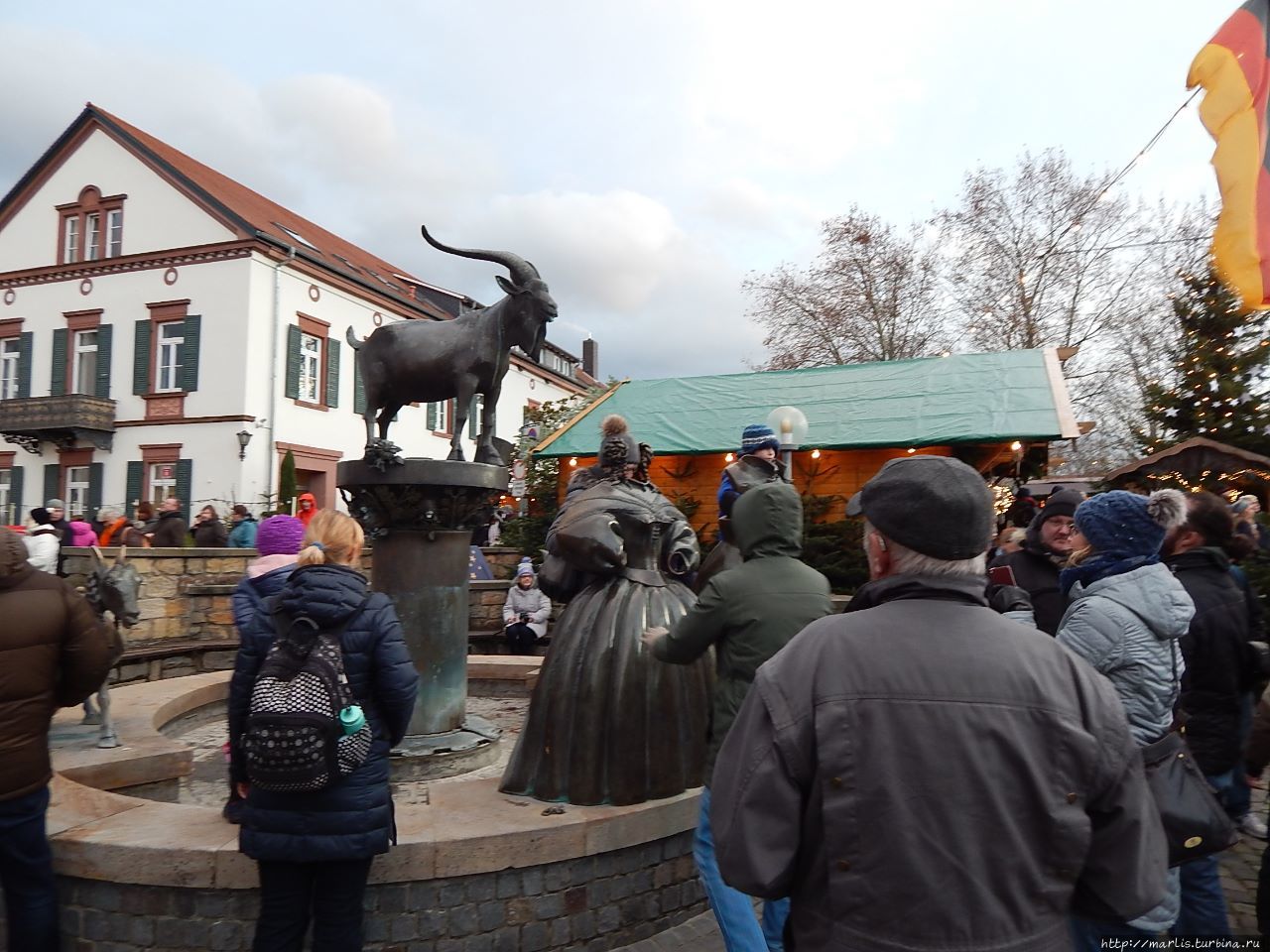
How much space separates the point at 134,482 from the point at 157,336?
12.4ft

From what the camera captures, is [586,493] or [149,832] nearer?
[149,832]

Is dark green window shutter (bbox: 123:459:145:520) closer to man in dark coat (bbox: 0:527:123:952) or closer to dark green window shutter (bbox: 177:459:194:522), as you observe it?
dark green window shutter (bbox: 177:459:194:522)

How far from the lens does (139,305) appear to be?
894 inches

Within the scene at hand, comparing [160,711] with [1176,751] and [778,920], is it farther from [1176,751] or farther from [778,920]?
[1176,751]

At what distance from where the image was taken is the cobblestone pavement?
3.70 m

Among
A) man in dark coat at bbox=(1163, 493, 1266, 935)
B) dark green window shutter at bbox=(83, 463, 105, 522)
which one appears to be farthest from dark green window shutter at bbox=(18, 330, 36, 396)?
man in dark coat at bbox=(1163, 493, 1266, 935)

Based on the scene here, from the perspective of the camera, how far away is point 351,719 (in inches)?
105

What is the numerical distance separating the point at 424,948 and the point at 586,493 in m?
2.06

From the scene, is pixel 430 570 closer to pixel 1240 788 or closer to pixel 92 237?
pixel 1240 788

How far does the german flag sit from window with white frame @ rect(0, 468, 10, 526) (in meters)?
27.1

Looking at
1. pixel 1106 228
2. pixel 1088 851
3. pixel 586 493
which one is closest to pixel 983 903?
pixel 1088 851

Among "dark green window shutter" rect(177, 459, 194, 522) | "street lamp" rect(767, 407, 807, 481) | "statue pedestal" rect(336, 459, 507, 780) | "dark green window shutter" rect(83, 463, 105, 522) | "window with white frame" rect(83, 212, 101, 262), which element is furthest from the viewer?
"window with white frame" rect(83, 212, 101, 262)

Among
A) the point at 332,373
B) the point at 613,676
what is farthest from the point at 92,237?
the point at 613,676

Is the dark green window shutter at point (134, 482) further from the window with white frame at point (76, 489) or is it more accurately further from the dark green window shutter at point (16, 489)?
the dark green window shutter at point (16, 489)
